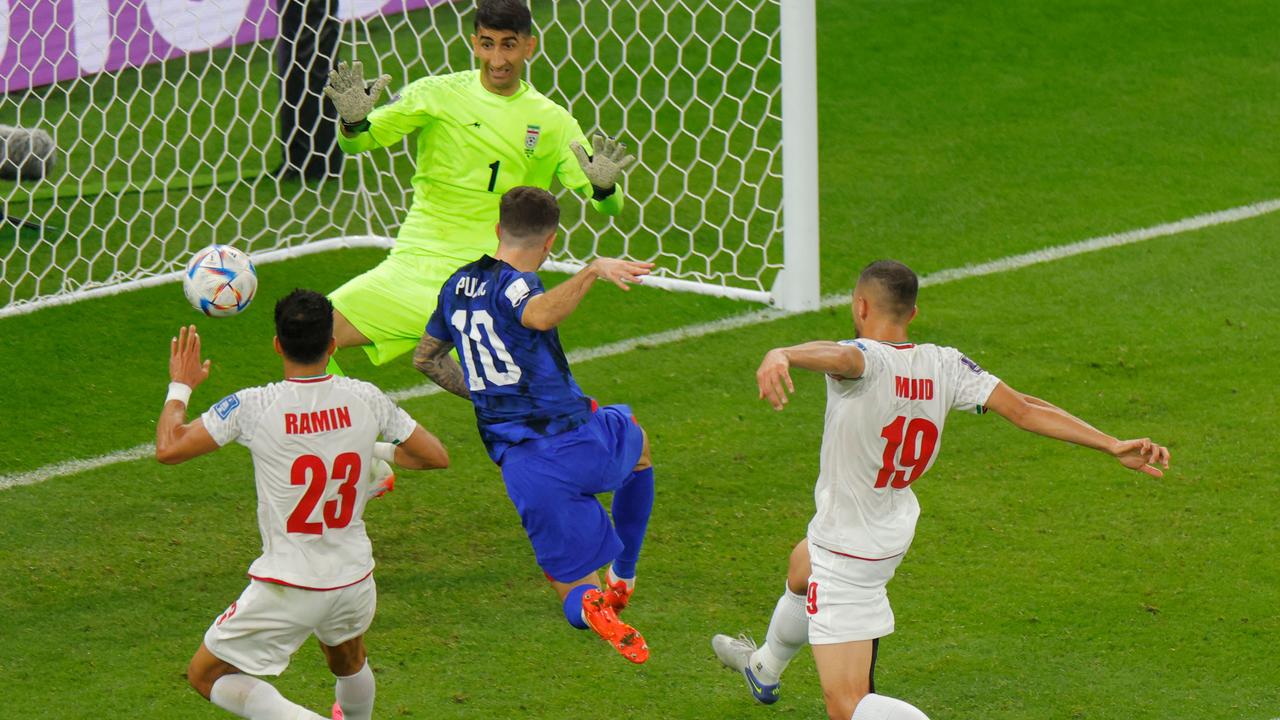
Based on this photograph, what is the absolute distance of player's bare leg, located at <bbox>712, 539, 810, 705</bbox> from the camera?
5.12 meters

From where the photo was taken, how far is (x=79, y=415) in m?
7.94

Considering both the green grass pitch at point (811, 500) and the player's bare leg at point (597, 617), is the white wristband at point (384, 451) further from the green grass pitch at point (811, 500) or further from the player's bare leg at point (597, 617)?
the green grass pitch at point (811, 500)

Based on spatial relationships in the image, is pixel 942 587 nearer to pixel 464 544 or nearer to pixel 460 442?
pixel 464 544

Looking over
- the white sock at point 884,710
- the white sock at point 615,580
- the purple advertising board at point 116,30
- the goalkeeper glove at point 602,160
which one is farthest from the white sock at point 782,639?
the purple advertising board at point 116,30

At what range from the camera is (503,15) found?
6656mm

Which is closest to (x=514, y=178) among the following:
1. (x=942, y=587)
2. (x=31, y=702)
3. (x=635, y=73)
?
(x=942, y=587)

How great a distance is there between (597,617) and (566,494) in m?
0.40

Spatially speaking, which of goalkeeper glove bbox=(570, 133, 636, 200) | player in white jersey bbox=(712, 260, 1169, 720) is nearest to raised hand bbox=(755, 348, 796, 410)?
player in white jersey bbox=(712, 260, 1169, 720)

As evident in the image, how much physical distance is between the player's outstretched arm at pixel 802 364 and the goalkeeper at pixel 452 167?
2.45 metres

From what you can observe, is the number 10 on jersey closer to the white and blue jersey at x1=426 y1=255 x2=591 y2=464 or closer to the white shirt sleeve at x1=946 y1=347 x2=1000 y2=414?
the white and blue jersey at x1=426 y1=255 x2=591 y2=464

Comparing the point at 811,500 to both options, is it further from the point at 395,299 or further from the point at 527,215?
the point at 527,215

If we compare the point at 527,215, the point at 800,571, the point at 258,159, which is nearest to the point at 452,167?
the point at 527,215

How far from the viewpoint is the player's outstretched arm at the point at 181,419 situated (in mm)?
4629

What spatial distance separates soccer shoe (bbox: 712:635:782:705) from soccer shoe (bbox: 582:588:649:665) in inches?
17.0
